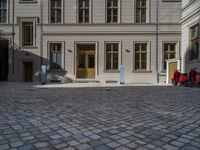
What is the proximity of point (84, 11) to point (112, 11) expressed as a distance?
2781mm

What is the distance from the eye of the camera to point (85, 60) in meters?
22.0

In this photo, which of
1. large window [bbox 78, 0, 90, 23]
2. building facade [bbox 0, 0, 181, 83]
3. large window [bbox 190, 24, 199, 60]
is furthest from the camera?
large window [bbox 78, 0, 90, 23]

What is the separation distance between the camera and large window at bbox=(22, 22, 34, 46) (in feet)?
72.1

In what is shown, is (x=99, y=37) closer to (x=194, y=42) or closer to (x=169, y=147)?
(x=194, y=42)

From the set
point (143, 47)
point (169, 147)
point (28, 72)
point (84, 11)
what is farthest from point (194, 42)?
point (28, 72)

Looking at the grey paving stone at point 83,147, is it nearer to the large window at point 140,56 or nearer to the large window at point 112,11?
the large window at point 140,56

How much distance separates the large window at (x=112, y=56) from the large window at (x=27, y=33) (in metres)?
7.74

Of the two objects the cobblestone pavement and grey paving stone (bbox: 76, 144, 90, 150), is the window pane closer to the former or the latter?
the cobblestone pavement

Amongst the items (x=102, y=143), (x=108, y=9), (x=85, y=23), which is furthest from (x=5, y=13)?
(x=102, y=143)

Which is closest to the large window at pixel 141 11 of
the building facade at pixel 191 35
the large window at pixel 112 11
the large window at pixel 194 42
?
the large window at pixel 112 11

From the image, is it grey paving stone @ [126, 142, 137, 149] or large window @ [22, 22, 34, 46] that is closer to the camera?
grey paving stone @ [126, 142, 137, 149]

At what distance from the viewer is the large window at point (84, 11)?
21797 mm

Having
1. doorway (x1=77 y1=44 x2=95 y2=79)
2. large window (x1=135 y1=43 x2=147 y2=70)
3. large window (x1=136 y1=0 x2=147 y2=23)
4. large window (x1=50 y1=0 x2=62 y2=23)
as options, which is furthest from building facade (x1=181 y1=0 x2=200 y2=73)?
large window (x1=50 y1=0 x2=62 y2=23)

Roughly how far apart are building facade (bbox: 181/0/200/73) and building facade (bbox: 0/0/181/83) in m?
2.86
